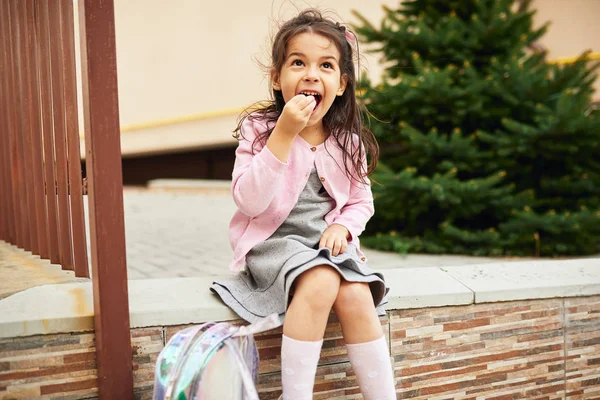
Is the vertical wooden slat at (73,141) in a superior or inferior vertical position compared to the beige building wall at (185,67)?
inferior

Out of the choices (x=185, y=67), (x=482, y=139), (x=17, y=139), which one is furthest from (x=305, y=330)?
(x=185, y=67)

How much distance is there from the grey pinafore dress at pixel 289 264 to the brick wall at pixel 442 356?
13 centimetres

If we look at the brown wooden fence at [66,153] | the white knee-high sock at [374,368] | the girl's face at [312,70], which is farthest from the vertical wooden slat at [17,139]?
the white knee-high sock at [374,368]

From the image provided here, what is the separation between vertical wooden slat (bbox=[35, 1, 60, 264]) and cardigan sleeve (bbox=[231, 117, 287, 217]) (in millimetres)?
A: 781

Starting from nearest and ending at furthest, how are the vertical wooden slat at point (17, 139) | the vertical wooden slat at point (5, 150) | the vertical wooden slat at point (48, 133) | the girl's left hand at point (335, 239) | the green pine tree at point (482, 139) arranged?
1. the girl's left hand at point (335, 239)
2. the vertical wooden slat at point (48, 133)
3. the vertical wooden slat at point (17, 139)
4. the vertical wooden slat at point (5, 150)
5. the green pine tree at point (482, 139)

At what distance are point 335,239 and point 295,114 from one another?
1.44ft

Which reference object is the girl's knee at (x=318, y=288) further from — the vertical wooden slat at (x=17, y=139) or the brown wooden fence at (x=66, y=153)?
the vertical wooden slat at (x=17, y=139)

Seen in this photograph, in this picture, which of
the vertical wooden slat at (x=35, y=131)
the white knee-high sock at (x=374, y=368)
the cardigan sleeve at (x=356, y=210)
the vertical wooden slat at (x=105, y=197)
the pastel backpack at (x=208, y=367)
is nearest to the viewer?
the pastel backpack at (x=208, y=367)

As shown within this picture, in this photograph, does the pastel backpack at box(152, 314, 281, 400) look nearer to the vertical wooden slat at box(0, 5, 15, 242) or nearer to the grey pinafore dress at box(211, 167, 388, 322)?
the grey pinafore dress at box(211, 167, 388, 322)

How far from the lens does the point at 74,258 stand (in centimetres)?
194

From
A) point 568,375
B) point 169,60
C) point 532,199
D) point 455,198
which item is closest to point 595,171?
point 532,199

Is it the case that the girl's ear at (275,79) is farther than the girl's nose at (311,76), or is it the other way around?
the girl's ear at (275,79)

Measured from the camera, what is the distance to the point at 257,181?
168 centimetres

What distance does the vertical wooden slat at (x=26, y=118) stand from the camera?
2.30 metres
